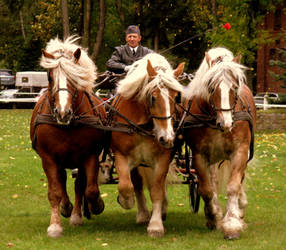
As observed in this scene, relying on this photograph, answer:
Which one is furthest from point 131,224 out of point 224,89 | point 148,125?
point 224,89

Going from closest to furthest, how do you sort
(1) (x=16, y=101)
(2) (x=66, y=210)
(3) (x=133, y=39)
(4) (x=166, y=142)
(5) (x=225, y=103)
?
(4) (x=166, y=142) → (5) (x=225, y=103) → (2) (x=66, y=210) → (3) (x=133, y=39) → (1) (x=16, y=101)

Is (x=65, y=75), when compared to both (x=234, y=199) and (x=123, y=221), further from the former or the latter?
(x=123, y=221)

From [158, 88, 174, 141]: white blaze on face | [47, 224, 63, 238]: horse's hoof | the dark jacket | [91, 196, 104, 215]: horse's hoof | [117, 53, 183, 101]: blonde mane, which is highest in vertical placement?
the dark jacket

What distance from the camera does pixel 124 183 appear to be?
790cm

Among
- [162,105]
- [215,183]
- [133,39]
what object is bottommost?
[215,183]

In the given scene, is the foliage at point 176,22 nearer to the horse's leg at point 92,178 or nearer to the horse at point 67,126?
the horse at point 67,126

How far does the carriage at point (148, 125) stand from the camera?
770 centimetres

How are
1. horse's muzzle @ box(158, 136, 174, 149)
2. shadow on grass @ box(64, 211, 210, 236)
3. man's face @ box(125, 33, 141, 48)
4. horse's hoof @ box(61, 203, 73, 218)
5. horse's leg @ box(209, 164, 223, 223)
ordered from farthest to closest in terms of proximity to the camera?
man's face @ box(125, 33, 141, 48) < horse's hoof @ box(61, 203, 73, 218) < horse's leg @ box(209, 164, 223, 223) < shadow on grass @ box(64, 211, 210, 236) < horse's muzzle @ box(158, 136, 174, 149)

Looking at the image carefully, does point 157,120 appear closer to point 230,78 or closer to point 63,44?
point 230,78

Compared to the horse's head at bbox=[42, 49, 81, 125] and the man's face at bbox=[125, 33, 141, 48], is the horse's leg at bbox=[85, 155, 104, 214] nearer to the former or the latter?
the horse's head at bbox=[42, 49, 81, 125]

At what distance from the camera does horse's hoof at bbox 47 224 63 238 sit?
7.88 meters

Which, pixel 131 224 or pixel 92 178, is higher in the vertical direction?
pixel 92 178

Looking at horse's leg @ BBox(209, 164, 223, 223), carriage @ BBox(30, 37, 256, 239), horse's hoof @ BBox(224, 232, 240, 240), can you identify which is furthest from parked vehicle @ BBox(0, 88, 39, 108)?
horse's hoof @ BBox(224, 232, 240, 240)

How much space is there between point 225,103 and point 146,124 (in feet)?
3.41
